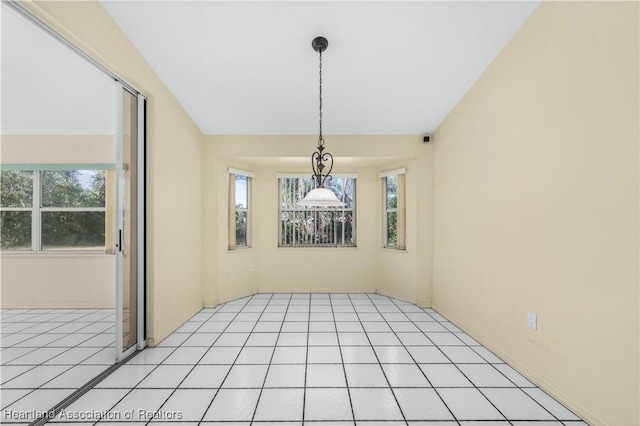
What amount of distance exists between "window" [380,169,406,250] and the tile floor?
3828 mm

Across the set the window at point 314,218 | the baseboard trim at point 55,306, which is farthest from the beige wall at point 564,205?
the baseboard trim at point 55,306

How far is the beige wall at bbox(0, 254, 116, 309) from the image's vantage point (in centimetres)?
380

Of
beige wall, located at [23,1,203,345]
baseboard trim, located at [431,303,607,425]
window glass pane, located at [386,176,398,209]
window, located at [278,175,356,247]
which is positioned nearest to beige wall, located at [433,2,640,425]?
baseboard trim, located at [431,303,607,425]

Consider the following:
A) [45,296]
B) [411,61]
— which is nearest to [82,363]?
[45,296]

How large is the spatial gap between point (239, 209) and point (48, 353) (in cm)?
273

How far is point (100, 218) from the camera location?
4152 millimetres

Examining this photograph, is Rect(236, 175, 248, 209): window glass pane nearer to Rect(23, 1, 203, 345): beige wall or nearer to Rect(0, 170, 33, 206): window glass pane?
Rect(23, 1, 203, 345): beige wall

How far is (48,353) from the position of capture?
8.22ft

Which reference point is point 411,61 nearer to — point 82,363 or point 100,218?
point 82,363

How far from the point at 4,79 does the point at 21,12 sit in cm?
176

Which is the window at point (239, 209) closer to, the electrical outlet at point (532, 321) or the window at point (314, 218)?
the window at point (314, 218)

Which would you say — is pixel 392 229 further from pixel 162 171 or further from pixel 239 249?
pixel 162 171

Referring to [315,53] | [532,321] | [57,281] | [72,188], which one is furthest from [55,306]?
[532,321]

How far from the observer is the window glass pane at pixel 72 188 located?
4.06 meters
